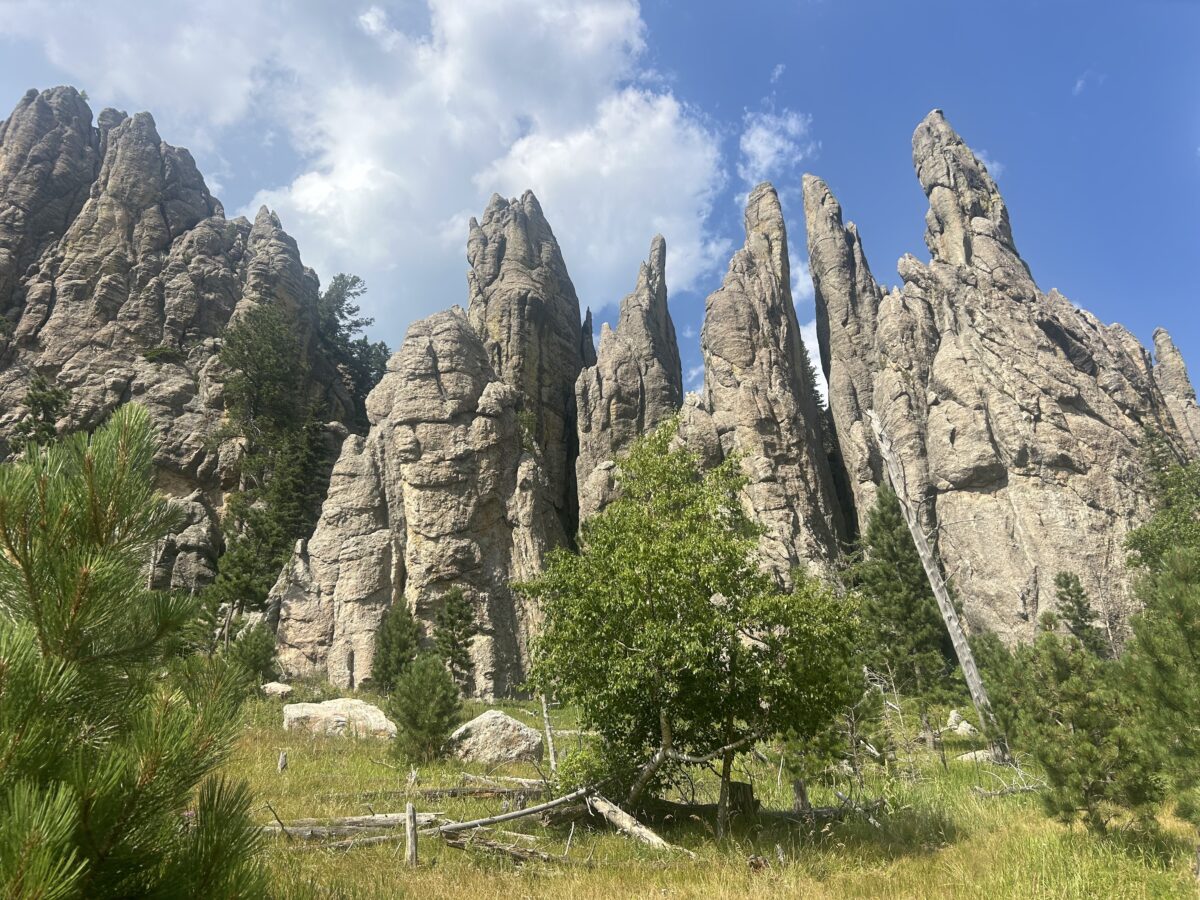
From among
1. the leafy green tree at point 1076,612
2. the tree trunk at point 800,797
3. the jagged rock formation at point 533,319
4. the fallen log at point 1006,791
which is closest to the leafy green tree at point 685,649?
the tree trunk at point 800,797

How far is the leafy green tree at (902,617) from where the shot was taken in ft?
77.0

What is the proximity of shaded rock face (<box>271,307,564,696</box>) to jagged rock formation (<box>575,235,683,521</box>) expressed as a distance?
4695 millimetres

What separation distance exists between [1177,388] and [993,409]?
1671 inches

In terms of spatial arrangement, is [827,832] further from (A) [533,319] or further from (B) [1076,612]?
(A) [533,319]

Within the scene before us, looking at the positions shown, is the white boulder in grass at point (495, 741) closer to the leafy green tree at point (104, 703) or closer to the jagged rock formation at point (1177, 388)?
the leafy green tree at point (104, 703)

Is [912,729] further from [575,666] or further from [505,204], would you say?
[505,204]

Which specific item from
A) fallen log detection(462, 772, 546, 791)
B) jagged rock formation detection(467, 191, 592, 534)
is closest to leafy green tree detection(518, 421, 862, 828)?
fallen log detection(462, 772, 546, 791)

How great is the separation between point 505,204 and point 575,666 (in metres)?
69.0

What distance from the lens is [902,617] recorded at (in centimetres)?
2547

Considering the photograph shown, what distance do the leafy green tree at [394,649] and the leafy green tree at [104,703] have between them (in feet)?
95.8

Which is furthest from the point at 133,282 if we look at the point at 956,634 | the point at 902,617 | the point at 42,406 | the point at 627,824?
the point at 956,634

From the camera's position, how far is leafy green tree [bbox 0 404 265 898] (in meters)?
2.59

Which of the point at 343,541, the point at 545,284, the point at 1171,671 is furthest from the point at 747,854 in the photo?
the point at 545,284

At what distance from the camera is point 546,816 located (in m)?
10.3
